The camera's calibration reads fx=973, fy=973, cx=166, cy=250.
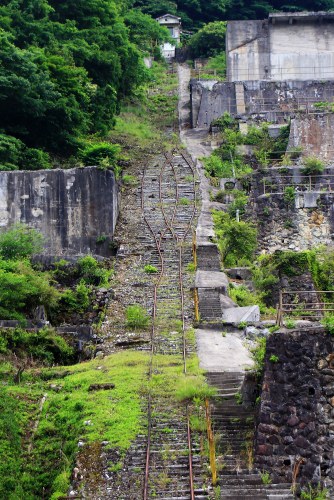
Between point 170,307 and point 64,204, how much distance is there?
7.29 metres

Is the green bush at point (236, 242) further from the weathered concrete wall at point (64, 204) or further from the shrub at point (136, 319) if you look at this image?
the shrub at point (136, 319)

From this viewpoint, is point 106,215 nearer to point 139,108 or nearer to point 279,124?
point 279,124

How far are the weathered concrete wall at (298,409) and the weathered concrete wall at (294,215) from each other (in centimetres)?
1446

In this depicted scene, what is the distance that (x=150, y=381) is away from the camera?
65.1 feet

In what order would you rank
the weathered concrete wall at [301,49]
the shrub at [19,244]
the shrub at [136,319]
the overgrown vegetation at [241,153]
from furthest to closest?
the weathered concrete wall at [301,49]
the overgrown vegetation at [241,153]
the shrub at [19,244]
the shrub at [136,319]

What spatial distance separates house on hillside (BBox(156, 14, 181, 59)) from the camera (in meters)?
61.7

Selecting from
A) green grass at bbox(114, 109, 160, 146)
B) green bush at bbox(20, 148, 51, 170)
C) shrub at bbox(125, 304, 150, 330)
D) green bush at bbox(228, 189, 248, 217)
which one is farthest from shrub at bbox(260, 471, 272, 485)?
green grass at bbox(114, 109, 160, 146)

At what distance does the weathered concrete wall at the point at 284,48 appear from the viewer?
164 feet

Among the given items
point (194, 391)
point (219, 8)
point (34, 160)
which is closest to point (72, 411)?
point (194, 391)

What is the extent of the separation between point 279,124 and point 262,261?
14146mm

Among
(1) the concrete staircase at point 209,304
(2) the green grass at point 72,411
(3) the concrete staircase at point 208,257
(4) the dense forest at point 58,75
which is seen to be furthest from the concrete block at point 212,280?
(4) the dense forest at point 58,75

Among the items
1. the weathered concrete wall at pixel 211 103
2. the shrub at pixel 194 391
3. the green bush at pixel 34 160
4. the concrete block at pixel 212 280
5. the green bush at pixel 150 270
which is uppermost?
the weathered concrete wall at pixel 211 103

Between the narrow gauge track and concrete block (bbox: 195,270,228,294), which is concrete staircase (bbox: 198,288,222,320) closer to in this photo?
concrete block (bbox: 195,270,228,294)

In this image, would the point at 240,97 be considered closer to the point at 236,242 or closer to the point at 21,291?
the point at 236,242
